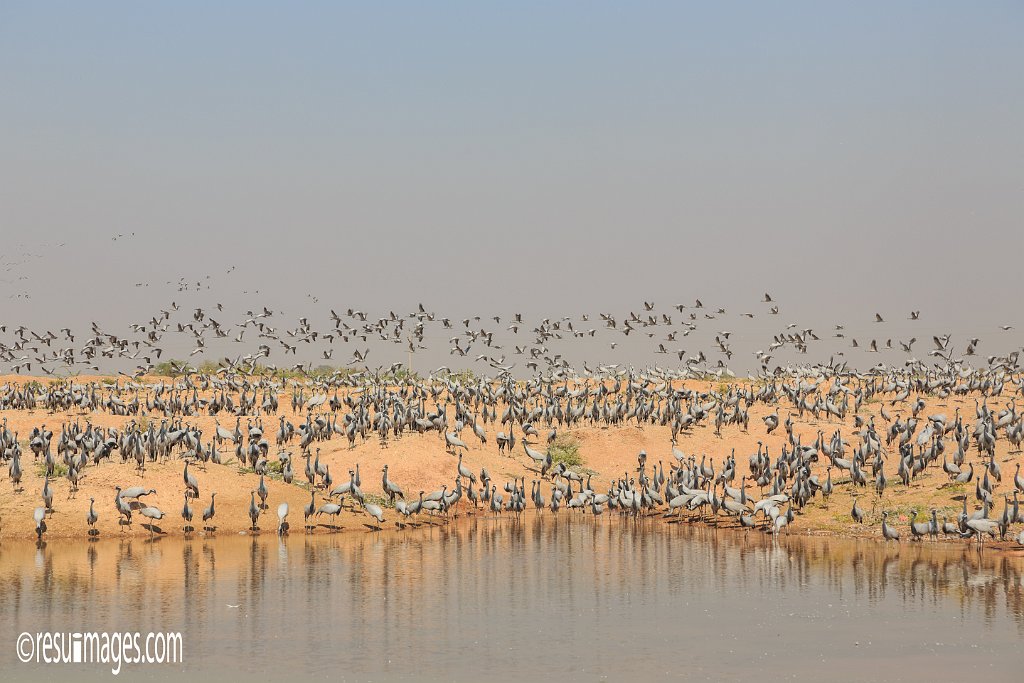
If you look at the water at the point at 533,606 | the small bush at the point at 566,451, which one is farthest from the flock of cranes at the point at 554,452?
the water at the point at 533,606

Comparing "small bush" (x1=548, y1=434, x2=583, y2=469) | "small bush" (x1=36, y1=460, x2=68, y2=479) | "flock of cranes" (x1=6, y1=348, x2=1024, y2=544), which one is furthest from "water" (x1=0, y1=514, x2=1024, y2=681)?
"small bush" (x1=548, y1=434, x2=583, y2=469)

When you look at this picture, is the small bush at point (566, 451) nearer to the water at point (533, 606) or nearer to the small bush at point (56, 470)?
the water at point (533, 606)

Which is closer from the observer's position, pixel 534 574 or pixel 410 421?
pixel 534 574

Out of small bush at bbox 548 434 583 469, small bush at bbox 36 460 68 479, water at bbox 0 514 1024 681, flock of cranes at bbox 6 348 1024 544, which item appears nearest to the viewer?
water at bbox 0 514 1024 681

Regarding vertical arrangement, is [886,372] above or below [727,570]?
above

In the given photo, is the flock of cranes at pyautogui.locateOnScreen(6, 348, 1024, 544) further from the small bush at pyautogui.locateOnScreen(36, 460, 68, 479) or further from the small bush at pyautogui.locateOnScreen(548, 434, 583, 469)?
the small bush at pyautogui.locateOnScreen(548, 434, 583, 469)

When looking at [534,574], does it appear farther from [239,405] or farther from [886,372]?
[886,372]

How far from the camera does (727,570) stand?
1025 inches

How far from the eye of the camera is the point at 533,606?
22359 mm

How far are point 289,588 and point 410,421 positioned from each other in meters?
18.3

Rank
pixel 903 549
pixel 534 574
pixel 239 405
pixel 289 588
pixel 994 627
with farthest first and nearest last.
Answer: pixel 239 405 < pixel 903 549 < pixel 534 574 < pixel 289 588 < pixel 994 627

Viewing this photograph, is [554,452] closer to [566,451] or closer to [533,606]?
[566,451]

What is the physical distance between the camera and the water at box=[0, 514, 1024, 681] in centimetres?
1792

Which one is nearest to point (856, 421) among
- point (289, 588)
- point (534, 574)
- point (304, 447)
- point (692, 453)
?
point (692, 453)
